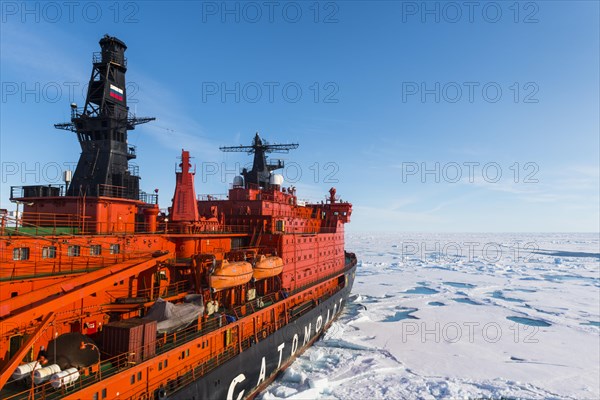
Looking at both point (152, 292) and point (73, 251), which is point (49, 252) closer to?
point (73, 251)

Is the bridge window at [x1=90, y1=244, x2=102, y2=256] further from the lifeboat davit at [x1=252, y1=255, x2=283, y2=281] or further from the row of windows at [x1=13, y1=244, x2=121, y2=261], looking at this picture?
the lifeboat davit at [x1=252, y1=255, x2=283, y2=281]

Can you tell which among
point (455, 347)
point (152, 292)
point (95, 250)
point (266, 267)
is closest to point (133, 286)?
point (152, 292)

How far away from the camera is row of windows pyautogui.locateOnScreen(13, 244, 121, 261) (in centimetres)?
1184

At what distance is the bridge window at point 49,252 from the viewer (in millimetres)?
12586

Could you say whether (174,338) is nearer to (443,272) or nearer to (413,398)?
(413,398)

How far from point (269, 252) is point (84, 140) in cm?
1300

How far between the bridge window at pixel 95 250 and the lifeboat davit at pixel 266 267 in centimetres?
776

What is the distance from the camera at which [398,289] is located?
157 ft

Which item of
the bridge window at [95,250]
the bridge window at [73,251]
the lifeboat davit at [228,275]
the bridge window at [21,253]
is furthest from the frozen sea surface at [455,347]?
the bridge window at [21,253]

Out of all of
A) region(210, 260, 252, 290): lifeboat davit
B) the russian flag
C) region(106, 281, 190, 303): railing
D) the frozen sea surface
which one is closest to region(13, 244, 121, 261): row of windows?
region(106, 281, 190, 303): railing

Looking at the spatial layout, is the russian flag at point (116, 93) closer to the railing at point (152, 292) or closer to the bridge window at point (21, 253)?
the bridge window at point (21, 253)

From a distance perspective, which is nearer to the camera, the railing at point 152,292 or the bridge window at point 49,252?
the bridge window at point 49,252

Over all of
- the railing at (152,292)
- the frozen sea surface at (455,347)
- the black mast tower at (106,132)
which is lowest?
the frozen sea surface at (455,347)

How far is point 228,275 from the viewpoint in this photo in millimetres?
16344
